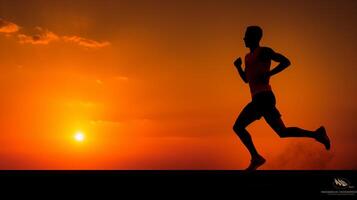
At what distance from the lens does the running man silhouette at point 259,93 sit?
790 cm

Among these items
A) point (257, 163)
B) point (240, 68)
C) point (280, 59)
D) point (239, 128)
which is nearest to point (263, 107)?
point (239, 128)

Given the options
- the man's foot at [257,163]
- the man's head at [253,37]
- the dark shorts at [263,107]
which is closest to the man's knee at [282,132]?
the dark shorts at [263,107]

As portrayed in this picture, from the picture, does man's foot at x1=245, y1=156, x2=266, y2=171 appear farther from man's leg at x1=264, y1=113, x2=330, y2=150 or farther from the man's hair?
the man's hair

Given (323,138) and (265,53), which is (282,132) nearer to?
(323,138)

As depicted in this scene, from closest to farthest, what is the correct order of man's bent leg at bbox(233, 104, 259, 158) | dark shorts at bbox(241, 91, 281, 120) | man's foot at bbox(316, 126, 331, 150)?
dark shorts at bbox(241, 91, 281, 120), man's bent leg at bbox(233, 104, 259, 158), man's foot at bbox(316, 126, 331, 150)

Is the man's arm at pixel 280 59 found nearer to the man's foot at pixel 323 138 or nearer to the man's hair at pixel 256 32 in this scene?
the man's hair at pixel 256 32

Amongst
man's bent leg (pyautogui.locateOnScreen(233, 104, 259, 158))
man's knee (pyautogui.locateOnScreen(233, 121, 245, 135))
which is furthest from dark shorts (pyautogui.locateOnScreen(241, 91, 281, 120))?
man's knee (pyautogui.locateOnScreen(233, 121, 245, 135))

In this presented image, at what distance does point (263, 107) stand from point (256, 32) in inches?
49.2

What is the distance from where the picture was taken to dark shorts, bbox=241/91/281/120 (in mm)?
7886

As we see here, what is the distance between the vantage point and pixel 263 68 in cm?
791

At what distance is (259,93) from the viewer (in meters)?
7.90
